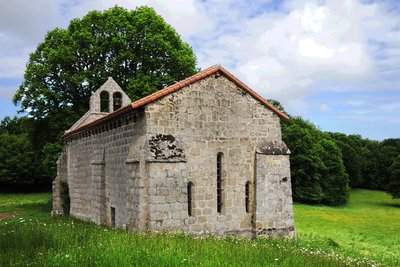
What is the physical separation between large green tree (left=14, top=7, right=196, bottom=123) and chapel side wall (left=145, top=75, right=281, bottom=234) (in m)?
13.8

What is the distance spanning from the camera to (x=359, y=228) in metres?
31.1

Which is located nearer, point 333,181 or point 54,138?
point 54,138

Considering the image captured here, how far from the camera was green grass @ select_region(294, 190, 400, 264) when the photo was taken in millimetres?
20484

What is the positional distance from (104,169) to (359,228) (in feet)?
69.4

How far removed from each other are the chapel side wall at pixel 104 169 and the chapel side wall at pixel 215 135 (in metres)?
1.42

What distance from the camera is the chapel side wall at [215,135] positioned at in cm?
1513

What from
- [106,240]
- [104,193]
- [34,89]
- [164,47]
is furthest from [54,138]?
[106,240]

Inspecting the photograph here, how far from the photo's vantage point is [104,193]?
18891 millimetres

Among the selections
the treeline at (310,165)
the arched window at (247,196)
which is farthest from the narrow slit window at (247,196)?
the treeline at (310,165)

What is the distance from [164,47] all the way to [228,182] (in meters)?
16.7

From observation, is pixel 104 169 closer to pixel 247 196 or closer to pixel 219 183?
pixel 219 183

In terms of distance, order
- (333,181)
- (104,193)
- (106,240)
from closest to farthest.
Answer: (106,240), (104,193), (333,181)

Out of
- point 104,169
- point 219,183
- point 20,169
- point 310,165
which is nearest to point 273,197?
point 219,183

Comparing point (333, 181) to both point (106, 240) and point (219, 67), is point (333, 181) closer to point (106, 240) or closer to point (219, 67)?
point (219, 67)
